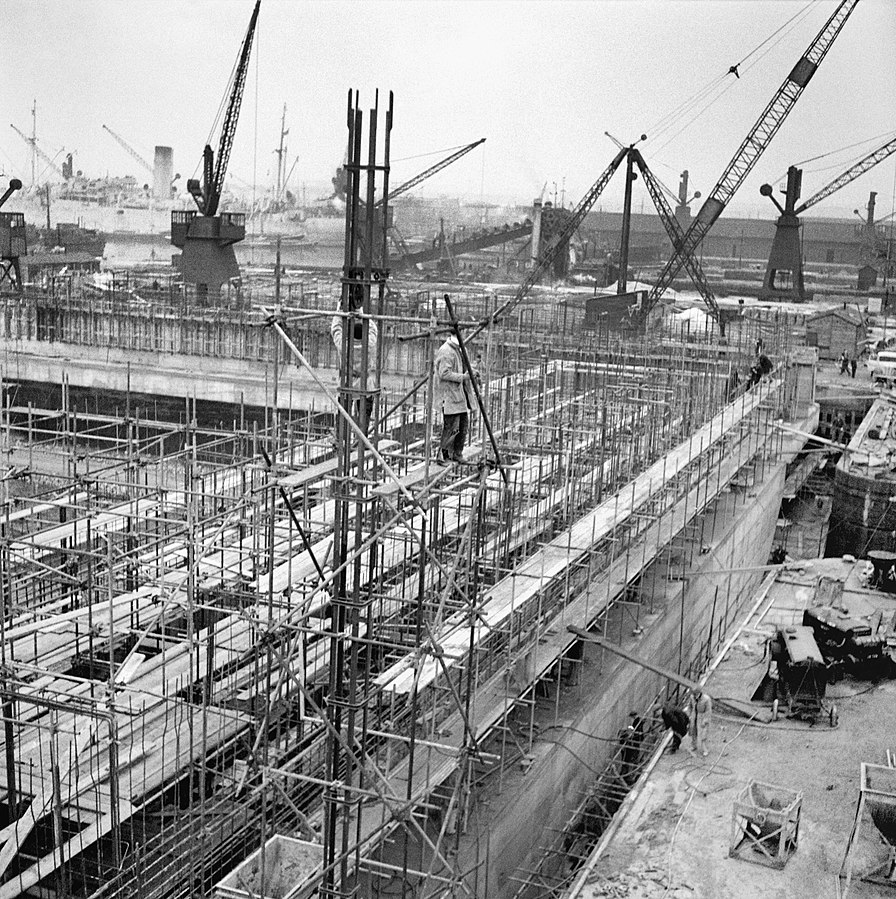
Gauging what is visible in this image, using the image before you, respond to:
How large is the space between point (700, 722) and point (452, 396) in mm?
6336

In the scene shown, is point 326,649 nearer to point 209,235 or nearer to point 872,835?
point 872,835

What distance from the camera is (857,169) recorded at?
73750 millimetres

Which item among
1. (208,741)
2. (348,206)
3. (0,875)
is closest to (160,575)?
(208,741)

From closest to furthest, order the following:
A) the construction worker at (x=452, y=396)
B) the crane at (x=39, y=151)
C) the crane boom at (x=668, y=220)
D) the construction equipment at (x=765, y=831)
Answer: the construction worker at (x=452, y=396)
the construction equipment at (x=765, y=831)
the crane boom at (x=668, y=220)
the crane at (x=39, y=151)

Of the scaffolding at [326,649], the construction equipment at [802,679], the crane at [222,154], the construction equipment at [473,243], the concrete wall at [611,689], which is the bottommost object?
the concrete wall at [611,689]

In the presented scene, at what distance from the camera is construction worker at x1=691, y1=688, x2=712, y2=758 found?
1547 centimetres

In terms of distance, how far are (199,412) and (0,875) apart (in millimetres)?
27605

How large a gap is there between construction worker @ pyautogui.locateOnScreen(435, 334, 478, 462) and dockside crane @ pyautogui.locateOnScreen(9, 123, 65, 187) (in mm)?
59759

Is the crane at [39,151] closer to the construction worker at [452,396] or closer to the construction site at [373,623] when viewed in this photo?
the construction site at [373,623]

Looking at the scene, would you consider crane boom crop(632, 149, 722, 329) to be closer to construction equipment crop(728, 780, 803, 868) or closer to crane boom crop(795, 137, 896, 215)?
crane boom crop(795, 137, 896, 215)

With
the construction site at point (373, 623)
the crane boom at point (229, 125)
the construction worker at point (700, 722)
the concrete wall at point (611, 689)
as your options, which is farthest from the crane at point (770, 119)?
the construction worker at point (700, 722)

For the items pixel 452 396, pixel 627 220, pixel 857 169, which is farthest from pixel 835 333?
pixel 452 396

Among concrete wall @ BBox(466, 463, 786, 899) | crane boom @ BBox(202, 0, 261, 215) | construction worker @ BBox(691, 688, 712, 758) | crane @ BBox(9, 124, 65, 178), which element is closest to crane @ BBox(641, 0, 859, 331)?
crane boom @ BBox(202, 0, 261, 215)

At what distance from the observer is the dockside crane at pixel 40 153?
2630 inches
